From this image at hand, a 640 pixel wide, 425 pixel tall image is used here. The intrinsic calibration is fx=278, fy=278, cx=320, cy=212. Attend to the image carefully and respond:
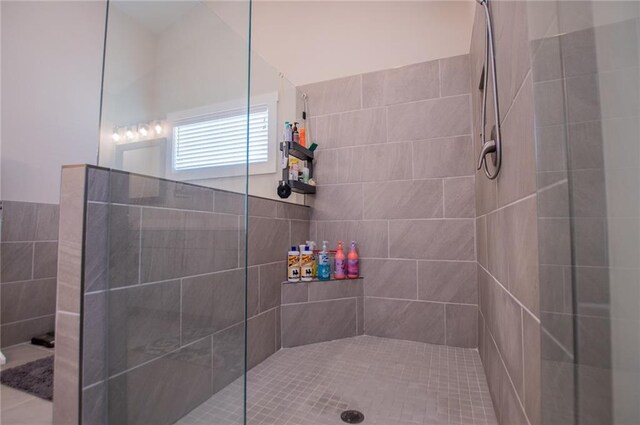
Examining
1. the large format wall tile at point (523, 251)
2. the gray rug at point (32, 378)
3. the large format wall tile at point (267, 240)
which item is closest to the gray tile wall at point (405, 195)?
the large format wall tile at point (267, 240)

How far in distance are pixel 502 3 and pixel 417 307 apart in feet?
4.99

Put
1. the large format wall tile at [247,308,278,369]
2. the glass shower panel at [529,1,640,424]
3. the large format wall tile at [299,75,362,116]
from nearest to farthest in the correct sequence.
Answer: the glass shower panel at [529,1,640,424] < the large format wall tile at [247,308,278,369] < the large format wall tile at [299,75,362,116]

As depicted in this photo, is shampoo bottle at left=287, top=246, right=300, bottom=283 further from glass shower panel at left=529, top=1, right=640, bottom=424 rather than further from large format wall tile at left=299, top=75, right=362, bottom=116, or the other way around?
glass shower panel at left=529, top=1, right=640, bottom=424

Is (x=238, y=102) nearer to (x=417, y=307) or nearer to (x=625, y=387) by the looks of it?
(x=625, y=387)

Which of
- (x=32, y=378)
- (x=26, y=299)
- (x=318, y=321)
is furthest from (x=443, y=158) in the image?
(x=26, y=299)

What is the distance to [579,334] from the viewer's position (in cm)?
51

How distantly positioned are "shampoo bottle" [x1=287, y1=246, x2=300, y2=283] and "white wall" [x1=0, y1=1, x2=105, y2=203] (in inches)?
56.6

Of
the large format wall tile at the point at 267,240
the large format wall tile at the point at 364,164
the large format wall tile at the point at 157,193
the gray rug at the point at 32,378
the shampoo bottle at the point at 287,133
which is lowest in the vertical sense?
the gray rug at the point at 32,378

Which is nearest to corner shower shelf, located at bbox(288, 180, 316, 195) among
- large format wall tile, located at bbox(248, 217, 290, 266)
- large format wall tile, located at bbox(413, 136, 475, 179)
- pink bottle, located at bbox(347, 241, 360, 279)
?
large format wall tile, located at bbox(248, 217, 290, 266)

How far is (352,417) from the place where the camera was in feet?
3.34

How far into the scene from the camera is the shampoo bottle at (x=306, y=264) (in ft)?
5.68

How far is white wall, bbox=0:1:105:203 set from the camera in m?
1.54

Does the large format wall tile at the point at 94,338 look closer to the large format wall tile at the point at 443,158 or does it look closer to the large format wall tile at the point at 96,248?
the large format wall tile at the point at 96,248

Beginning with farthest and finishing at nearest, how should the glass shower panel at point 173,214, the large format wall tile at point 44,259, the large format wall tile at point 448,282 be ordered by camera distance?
1. the large format wall tile at point 448,282
2. the large format wall tile at point 44,259
3. the glass shower panel at point 173,214
